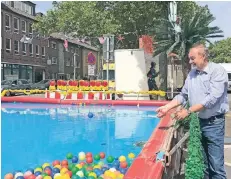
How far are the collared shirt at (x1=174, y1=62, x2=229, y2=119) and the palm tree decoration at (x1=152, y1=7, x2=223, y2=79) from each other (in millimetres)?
14395

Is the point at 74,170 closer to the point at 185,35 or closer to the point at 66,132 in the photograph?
the point at 66,132

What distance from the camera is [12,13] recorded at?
4291cm

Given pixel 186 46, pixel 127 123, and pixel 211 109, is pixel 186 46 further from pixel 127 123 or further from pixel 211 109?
pixel 211 109

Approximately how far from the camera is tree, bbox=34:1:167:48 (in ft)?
112

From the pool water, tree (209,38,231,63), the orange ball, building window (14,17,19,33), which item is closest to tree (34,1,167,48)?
building window (14,17,19,33)

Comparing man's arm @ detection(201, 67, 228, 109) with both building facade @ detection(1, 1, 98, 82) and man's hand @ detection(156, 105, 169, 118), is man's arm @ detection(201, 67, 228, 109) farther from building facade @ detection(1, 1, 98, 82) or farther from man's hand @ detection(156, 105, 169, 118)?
building facade @ detection(1, 1, 98, 82)

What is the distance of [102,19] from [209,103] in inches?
1312

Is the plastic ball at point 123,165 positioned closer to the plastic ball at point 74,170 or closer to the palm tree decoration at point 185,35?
the plastic ball at point 74,170

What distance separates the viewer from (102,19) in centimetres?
3619

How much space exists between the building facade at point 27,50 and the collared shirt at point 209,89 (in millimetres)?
32710

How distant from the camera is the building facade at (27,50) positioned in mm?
41394

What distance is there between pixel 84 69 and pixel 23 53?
23838mm

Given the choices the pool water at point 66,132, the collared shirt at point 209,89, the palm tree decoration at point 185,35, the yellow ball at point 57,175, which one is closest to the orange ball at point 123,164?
the yellow ball at point 57,175

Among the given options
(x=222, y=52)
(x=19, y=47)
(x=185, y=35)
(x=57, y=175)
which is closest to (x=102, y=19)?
(x=19, y=47)
